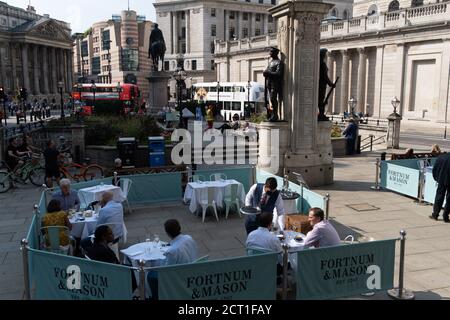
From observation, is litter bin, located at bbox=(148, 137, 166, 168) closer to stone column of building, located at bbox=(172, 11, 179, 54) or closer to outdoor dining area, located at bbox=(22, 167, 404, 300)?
outdoor dining area, located at bbox=(22, 167, 404, 300)

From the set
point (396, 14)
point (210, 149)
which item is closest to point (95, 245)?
point (210, 149)

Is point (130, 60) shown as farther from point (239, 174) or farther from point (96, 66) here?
point (239, 174)

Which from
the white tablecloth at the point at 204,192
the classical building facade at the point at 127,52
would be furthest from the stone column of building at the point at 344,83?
the classical building facade at the point at 127,52

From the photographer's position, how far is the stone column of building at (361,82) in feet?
160

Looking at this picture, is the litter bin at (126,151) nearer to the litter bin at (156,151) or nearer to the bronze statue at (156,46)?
the litter bin at (156,151)

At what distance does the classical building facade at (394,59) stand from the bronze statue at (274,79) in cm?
2986

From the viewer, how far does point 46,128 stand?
2395cm

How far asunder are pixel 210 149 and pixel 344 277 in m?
16.5

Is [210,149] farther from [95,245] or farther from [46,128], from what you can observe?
[95,245]

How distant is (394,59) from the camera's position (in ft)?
146

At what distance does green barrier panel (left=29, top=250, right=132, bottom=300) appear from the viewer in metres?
5.96

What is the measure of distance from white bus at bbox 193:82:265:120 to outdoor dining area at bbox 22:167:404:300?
113 feet

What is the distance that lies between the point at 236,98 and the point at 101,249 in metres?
44.2

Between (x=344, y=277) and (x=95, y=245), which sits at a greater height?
(x=95, y=245)
